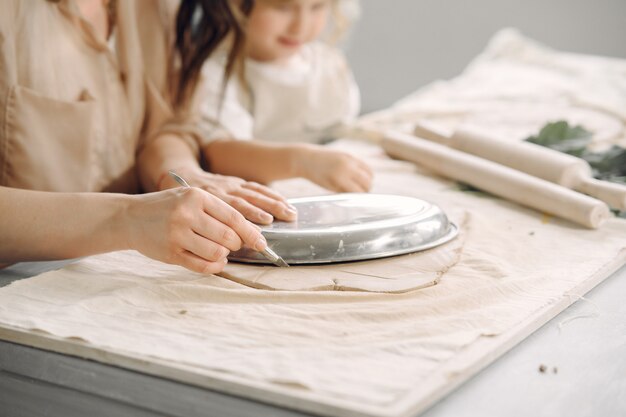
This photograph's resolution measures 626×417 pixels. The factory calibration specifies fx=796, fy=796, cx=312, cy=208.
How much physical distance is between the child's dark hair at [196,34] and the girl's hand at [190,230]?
23.5 inches

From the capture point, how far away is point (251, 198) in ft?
2.94

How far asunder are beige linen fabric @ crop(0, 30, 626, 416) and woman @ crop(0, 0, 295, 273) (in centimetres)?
4

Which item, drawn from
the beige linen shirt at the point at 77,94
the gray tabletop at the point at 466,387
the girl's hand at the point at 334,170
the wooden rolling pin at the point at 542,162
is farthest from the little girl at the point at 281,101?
the gray tabletop at the point at 466,387

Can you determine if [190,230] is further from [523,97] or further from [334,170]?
[523,97]

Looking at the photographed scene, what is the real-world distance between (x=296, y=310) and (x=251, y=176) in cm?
55

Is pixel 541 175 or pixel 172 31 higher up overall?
pixel 172 31

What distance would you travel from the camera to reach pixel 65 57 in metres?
1.08

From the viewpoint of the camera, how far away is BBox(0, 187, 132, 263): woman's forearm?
31.7 inches

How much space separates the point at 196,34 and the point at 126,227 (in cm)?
66

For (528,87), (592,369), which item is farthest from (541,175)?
(528,87)

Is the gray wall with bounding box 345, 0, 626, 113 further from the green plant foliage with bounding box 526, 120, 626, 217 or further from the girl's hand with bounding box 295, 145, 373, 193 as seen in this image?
the girl's hand with bounding box 295, 145, 373, 193

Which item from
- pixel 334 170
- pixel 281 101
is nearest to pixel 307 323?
pixel 334 170

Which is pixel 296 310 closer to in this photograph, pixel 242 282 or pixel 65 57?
pixel 242 282

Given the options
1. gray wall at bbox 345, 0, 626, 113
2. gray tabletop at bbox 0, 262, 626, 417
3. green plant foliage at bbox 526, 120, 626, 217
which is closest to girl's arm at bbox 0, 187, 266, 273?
gray tabletop at bbox 0, 262, 626, 417
